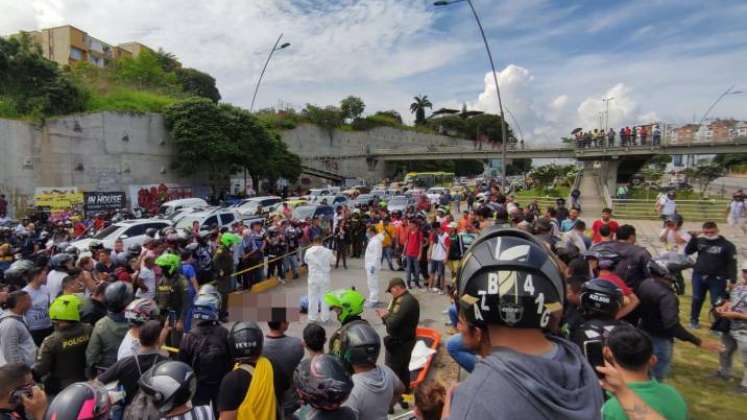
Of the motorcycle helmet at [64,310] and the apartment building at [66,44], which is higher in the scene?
the apartment building at [66,44]

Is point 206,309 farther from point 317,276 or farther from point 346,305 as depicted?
point 317,276

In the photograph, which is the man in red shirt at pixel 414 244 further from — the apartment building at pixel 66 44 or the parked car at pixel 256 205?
the apartment building at pixel 66 44

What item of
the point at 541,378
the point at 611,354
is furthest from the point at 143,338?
the point at 611,354

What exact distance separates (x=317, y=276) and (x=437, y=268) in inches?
142

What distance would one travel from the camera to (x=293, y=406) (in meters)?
3.13

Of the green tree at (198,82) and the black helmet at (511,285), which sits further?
the green tree at (198,82)

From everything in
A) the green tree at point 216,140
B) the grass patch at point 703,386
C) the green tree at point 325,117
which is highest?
the green tree at point 325,117

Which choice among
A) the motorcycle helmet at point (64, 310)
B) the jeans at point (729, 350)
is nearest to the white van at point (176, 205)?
the motorcycle helmet at point (64, 310)

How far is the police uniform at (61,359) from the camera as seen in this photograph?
3692 millimetres

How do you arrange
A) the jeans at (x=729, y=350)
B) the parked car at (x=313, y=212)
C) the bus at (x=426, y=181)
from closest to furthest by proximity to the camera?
the jeans at (x=729, y=350)
the parked car at (x=313, y=212)
the bus at (x=426, y=181)

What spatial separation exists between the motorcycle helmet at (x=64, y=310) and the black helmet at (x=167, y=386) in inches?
81.6

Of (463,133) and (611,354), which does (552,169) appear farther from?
(463,133)

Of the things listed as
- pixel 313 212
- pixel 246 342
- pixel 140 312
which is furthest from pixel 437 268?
pixel 313 212

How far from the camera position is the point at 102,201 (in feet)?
73.7
